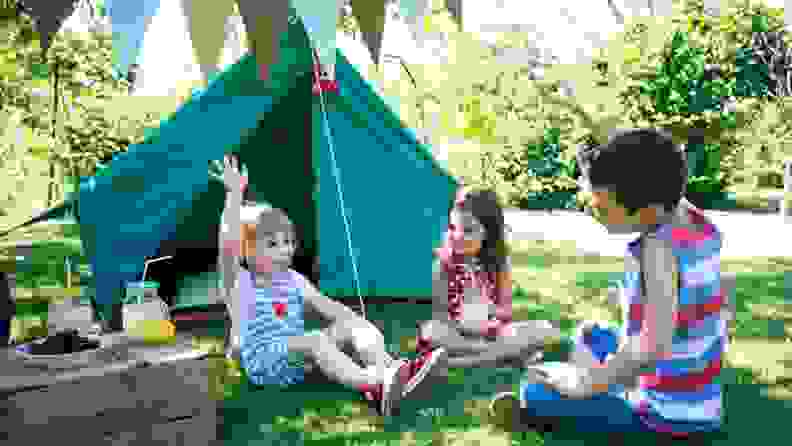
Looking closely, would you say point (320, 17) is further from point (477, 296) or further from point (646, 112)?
point (646, 112)

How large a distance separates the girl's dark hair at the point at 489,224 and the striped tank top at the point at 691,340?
3.60 ft

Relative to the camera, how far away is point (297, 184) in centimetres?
454

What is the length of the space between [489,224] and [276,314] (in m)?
0.91

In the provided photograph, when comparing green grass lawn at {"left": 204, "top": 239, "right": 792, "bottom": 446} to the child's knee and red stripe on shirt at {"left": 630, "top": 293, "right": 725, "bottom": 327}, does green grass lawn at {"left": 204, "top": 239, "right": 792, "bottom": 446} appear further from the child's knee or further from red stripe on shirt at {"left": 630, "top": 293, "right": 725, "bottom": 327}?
red stripe on shirt at {"left": 630, "top": 293, "right": 725, "bottom": 327}

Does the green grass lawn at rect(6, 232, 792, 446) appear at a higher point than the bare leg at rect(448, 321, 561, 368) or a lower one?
lower

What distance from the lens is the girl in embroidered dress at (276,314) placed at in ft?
8.51

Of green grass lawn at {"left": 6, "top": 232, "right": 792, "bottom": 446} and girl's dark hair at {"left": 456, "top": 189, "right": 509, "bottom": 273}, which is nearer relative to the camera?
green grass lawn at {"left": 6, "top": 232, "right": 792, "bottom": 446}

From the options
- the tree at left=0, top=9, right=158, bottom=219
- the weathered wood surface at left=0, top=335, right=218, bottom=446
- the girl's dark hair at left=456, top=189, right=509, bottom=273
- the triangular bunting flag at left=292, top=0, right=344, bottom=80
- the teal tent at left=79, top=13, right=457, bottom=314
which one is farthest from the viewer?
the tree at left=0, top=9, right=158, bottom=219

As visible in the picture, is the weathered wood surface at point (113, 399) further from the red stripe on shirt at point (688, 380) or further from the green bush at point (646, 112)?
the green bush at point (646, 112)

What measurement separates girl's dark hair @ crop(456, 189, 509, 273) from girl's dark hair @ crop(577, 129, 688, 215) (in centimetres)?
109

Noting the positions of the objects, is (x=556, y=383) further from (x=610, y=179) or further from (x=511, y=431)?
(x=610, y=179)

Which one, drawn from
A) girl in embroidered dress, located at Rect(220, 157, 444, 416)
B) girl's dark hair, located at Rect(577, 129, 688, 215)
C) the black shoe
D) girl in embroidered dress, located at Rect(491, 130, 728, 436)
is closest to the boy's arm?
girl in embroidered dress, located at Rect(491, 130, 728, 436)

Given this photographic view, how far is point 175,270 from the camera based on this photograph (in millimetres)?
4312

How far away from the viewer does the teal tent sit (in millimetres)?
3449
